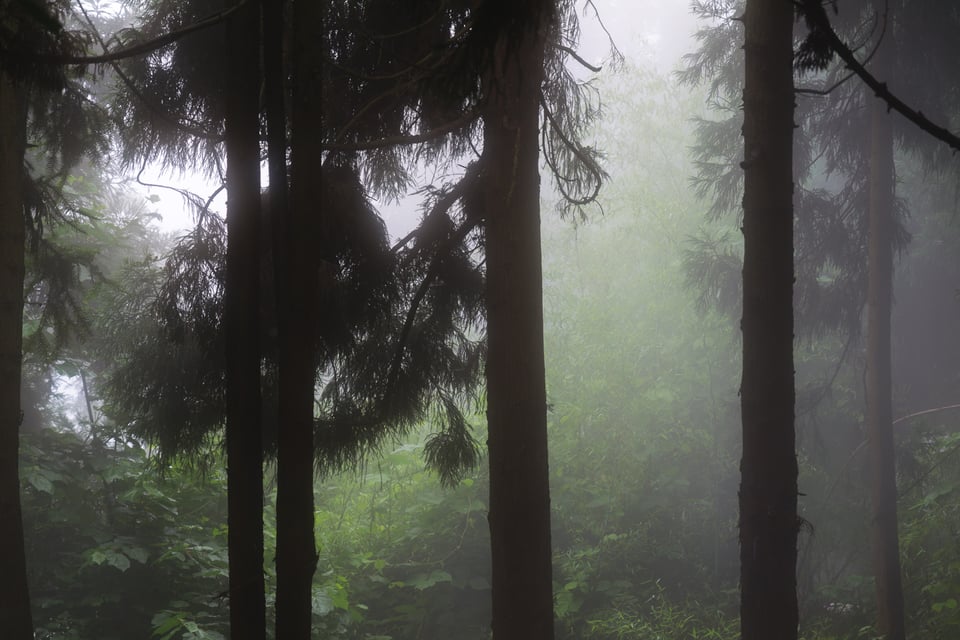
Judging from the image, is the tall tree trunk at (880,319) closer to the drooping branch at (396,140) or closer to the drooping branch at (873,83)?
the drooping branch at (396,140)

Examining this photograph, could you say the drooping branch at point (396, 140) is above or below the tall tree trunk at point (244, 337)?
above

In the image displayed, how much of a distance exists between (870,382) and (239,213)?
11.2 m

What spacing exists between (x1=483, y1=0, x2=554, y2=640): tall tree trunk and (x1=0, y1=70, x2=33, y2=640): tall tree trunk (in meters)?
3.70

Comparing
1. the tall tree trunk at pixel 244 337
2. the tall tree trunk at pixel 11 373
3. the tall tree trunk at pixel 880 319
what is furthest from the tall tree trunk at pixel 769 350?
the tall tree trunk at pixel 880 319

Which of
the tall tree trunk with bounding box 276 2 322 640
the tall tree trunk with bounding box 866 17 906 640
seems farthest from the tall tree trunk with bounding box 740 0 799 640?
the tall tree trunk with bounding box 866 17 906 640

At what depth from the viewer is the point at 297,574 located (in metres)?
3.73

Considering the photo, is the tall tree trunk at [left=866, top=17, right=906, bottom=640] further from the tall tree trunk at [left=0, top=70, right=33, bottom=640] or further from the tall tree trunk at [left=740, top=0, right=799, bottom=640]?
the tall tree trunk at [left=0, top=70, right=33, bottom=640]

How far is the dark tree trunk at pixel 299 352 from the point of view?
3732 mm

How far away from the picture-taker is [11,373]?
617 centimetres

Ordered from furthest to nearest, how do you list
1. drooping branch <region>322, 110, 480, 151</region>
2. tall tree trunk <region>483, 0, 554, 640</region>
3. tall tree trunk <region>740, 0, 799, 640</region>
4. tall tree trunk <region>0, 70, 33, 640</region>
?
tall tree trunk <region>0, 70, 33, 640</region> → tall tree trunk <region>740, 0, 799, 640</region> → drooping branch <region>322, 110, 480, 151</region> → tall tree trunk <region>483, 0, 554, 640</region>

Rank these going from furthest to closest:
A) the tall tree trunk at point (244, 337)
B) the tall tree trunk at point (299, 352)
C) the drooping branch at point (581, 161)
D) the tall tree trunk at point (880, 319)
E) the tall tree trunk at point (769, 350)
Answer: the tall tree trunk at point (880, 319)
the drooping branch at point (581, 161)
the tall tree trunk at point (769, 350)
the tall tree trunk at point (244, 337)
the tall tree trunk at point (299, 352)

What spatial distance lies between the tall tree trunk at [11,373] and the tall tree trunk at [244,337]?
104 inches

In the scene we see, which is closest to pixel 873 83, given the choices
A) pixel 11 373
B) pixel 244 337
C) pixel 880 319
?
pixel 244 337

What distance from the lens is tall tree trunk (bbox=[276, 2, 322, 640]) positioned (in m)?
3.73
